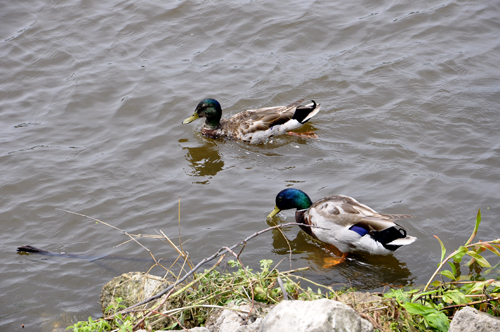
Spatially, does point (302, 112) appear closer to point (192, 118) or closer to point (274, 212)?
point (192, 118)

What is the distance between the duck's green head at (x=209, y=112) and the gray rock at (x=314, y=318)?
5.63 m

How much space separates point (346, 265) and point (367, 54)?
16.5ft

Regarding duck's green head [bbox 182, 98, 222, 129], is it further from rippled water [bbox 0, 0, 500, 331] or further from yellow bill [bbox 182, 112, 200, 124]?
rippled water [bbox 0, 0, 500, 331]

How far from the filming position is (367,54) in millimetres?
9039

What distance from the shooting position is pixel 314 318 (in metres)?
2.76

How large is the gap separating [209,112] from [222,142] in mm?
574

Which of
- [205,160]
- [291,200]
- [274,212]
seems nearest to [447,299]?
[291,200]

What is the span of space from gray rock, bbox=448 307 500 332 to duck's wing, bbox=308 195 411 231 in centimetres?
197

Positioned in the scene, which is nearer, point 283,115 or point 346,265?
point 346,265

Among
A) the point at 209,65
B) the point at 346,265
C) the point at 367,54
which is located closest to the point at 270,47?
the point at 209,65

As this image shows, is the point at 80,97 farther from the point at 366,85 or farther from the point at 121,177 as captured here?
the point at 366,85

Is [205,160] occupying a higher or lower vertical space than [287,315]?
lower

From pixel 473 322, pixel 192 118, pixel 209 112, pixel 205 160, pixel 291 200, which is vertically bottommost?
pixel 205 160

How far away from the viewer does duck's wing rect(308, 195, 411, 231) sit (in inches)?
204
